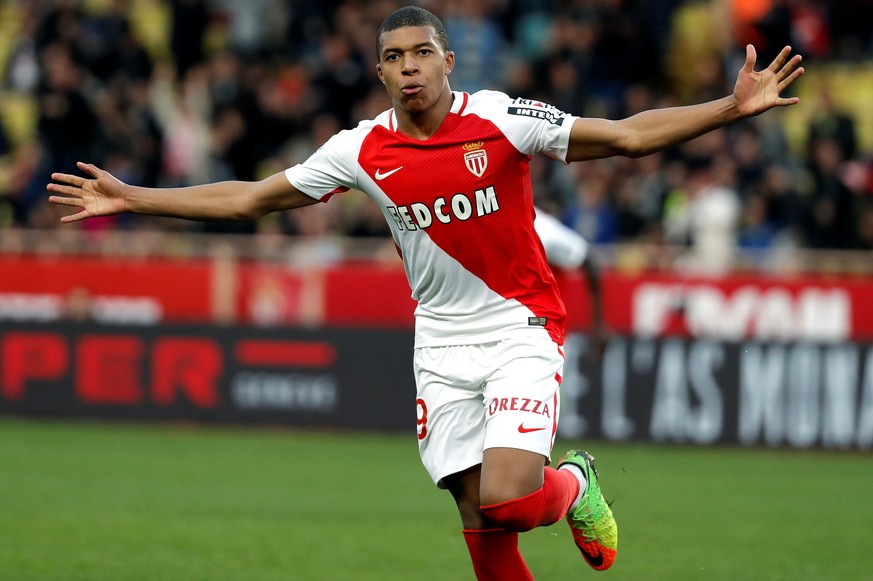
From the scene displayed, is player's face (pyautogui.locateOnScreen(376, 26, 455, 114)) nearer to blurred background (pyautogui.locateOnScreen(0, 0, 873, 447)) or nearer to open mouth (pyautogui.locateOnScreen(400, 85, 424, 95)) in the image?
open mouth (pyautogui.locateOnScreen(400, 85, 424, 95))

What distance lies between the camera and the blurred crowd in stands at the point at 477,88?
53.9 feet

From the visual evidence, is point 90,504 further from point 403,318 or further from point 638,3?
point 638,3

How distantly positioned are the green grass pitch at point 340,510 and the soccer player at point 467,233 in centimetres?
191

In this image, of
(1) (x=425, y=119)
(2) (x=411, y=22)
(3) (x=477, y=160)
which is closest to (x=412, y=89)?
(1) (x=425, y=119)

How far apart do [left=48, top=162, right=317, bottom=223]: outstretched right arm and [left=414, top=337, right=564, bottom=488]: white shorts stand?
994 mm

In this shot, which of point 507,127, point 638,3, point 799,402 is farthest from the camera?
point 638,3

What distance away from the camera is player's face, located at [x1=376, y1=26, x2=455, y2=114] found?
6234 millimetres

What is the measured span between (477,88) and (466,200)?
41.1ft

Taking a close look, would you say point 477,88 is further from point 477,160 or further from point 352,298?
point 477,160

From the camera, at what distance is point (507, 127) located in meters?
6.30

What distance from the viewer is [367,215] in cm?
1761

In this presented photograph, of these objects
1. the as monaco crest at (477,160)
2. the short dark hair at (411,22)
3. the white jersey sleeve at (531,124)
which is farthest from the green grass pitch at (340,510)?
the short dark hair at (411,22)

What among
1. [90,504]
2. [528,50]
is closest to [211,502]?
[90,504]

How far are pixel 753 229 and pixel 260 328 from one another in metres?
5.55
